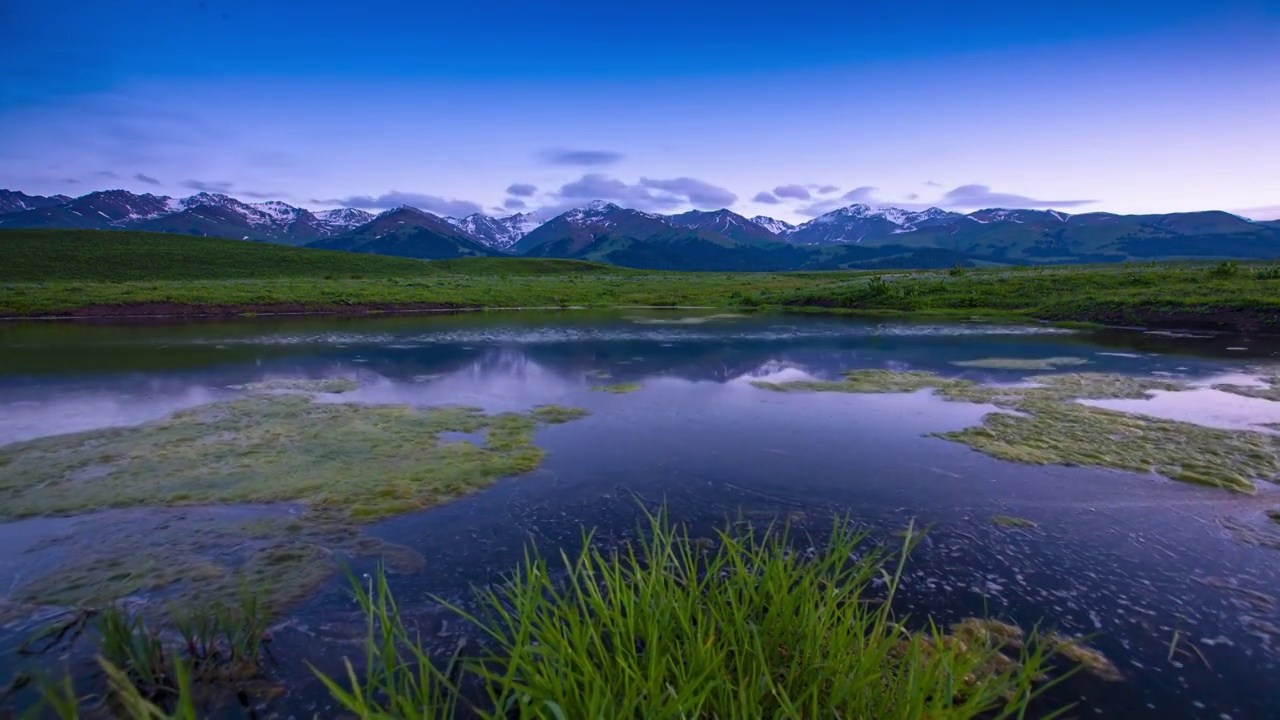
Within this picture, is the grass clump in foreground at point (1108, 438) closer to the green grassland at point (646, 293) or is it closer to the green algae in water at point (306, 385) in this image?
the green algae in water at point (306, 385)

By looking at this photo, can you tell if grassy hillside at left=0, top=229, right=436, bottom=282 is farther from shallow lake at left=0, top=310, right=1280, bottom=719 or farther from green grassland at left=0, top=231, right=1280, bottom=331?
shallow lake at left=0, top=310, right=1280, bottom=719

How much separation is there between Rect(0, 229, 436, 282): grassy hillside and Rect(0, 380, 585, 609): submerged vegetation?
270 feet

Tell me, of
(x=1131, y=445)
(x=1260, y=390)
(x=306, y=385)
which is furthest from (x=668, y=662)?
(x=1260, y=390)

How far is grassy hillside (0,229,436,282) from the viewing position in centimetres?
7881

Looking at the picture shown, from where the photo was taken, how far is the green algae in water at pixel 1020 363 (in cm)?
2239

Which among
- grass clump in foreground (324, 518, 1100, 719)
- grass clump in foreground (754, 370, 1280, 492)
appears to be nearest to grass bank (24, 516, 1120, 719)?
grass clump in foreground (324, 518, 1100, 719)

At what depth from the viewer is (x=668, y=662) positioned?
175 inches

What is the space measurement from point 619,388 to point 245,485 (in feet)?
35.1

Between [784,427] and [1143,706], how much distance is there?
30.0 ft

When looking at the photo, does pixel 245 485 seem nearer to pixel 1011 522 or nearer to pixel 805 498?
pixel 805 498

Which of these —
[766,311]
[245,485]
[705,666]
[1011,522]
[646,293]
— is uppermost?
[705,666]

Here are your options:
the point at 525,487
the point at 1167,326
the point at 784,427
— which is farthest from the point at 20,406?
the point at 1167,326

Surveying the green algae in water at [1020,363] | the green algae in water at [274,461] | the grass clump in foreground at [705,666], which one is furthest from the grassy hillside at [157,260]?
the grass clump in foreground at [705,666]

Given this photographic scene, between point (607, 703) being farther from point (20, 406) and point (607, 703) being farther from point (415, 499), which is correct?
point (20, 406)
